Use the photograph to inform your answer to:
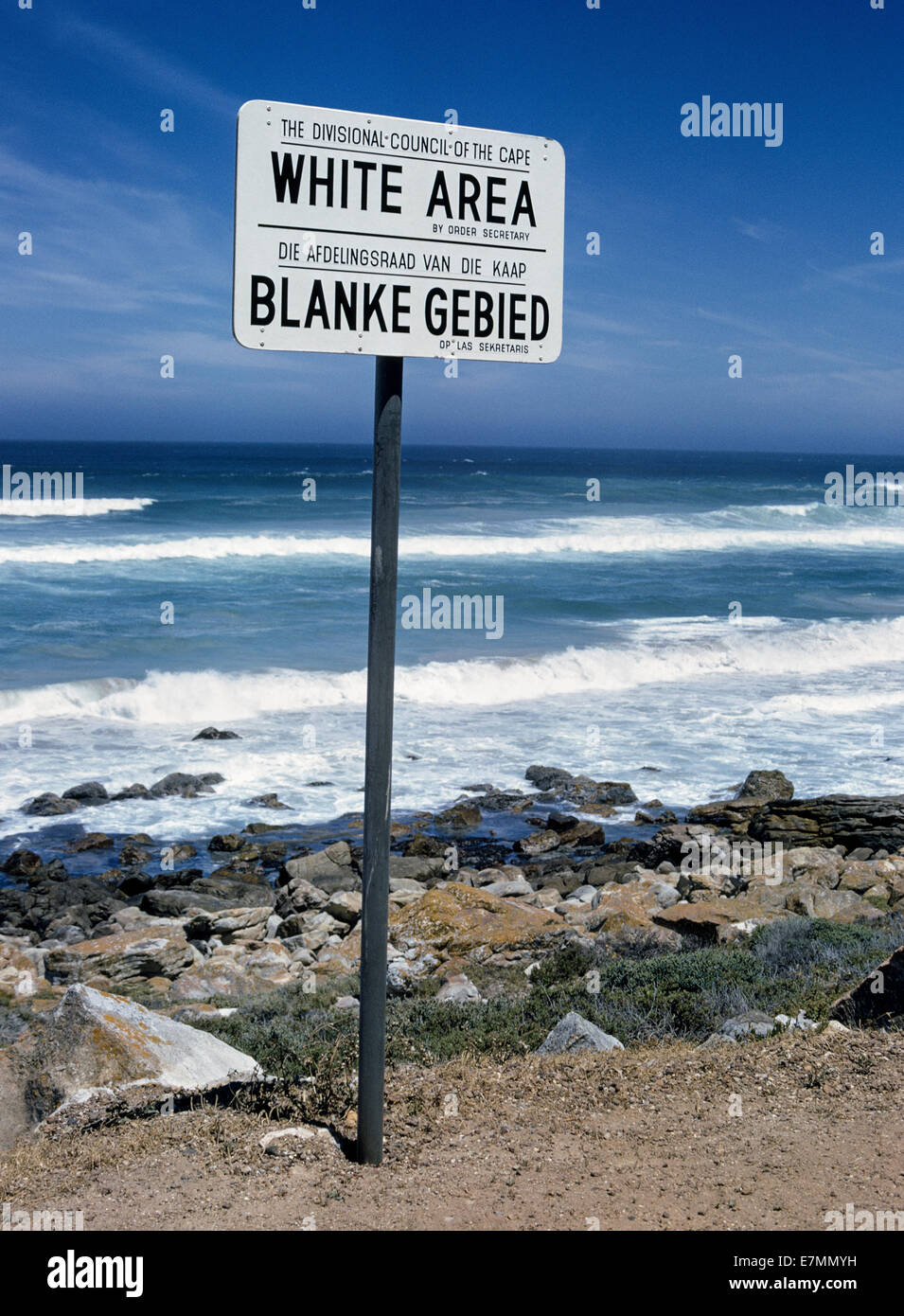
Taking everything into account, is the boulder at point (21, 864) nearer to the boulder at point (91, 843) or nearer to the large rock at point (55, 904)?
the large rock at point (55, 904)

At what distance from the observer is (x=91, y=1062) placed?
15.4 feet

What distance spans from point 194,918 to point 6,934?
5.68 feet

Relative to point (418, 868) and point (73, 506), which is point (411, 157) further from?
point (73, 506)

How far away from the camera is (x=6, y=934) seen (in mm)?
10094

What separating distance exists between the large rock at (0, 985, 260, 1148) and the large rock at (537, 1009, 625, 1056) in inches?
50.2

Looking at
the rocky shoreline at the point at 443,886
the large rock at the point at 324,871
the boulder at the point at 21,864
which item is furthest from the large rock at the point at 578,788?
the boulder at the point at 21,864

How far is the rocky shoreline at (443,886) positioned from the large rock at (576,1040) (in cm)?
225

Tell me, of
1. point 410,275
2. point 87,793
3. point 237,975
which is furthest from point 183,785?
point 410,275

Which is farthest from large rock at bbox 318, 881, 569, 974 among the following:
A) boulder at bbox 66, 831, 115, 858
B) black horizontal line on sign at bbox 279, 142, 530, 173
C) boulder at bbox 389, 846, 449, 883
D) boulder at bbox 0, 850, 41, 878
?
black horizontal line on sign at bbox 279, 142, 530, 173

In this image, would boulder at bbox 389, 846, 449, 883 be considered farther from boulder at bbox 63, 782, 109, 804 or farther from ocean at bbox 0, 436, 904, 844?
boulder at bbox 63, 782, 109, 804

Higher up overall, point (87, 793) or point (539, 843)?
point (87, 793)

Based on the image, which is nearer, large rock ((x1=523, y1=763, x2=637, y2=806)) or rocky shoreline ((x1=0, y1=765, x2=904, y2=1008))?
rocky shoreline ((x1=0, y1=765, x2=904, y2=1008))

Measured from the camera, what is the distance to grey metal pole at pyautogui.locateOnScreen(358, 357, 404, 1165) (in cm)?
334

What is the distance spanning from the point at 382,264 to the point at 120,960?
7.16 metres
